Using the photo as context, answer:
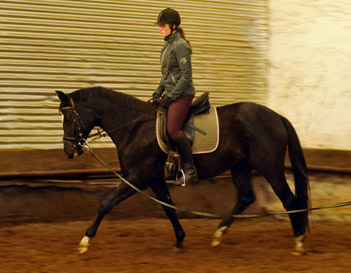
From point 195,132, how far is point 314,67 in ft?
12.2

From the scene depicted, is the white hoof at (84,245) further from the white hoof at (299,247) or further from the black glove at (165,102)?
the white hoof at (299,247)

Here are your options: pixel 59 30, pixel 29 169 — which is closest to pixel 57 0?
pixel 59 30

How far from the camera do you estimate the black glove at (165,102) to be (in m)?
6.75

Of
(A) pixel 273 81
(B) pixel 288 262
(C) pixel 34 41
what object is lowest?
(B) pixel 288 262

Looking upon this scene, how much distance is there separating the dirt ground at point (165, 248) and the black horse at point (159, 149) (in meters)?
0.29

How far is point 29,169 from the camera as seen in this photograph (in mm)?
8094

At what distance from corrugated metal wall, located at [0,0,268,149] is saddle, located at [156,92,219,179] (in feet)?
7.75

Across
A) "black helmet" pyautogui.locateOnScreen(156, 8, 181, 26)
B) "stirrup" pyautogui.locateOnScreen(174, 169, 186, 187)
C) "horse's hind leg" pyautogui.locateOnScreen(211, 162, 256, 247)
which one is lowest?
"horse's hind leg" pyautogui.locateOnScreen(211, 162, 256, 247)

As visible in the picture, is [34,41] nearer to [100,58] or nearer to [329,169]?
[100,58]

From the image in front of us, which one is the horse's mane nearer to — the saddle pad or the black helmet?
the saddle pad

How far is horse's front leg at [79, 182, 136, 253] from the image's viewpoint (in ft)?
21.0

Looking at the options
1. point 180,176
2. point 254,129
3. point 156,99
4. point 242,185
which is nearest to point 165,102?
point 156,99

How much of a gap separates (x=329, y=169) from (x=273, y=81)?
1.76 metres

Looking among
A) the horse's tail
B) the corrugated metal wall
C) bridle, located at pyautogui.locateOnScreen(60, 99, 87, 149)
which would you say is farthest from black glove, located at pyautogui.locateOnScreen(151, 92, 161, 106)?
the corrugated metal wall
